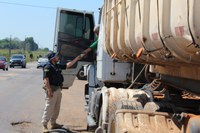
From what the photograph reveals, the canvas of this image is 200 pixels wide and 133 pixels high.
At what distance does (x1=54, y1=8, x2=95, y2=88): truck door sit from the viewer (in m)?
12.2

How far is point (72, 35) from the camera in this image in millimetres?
12297

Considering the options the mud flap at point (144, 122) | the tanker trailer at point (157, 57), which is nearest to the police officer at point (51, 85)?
the tanker trailer at point (157, 57)

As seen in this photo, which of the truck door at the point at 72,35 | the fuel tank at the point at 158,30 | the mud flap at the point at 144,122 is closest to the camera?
the fuel tank at the point at 158,30

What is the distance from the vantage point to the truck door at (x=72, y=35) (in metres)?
12.2

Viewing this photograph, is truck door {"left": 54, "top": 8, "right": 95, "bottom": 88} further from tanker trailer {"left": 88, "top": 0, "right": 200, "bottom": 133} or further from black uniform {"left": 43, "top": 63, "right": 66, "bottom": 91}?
tanker trailer {"left": 88, "top": 0, "right": 200, "bottom": 133}

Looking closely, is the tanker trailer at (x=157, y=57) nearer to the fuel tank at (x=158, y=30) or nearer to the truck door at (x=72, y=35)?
the fuel tank at (x=158, y=30)

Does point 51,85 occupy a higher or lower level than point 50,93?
higher

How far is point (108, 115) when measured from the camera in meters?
6.40

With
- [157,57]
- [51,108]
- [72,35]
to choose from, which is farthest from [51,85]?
[157,57]

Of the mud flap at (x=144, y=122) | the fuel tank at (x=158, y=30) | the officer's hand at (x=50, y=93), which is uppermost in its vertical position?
the fuel tank at (x=158, y=30)

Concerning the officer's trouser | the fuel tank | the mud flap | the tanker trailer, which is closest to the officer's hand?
the officer's trouser

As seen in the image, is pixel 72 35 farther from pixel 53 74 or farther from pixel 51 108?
pixel 51 108

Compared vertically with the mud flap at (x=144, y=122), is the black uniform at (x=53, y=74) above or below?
above

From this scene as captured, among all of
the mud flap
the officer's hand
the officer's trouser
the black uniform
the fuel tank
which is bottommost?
the officer's trouser
